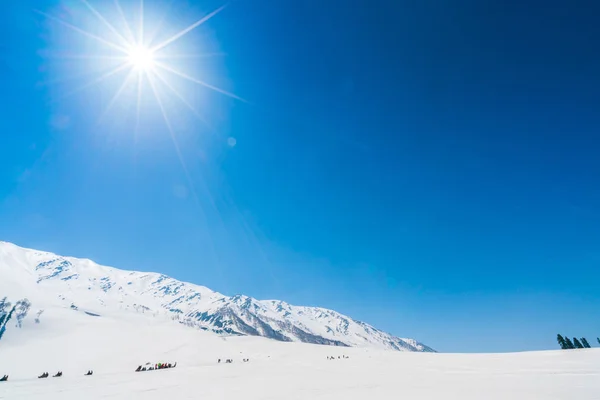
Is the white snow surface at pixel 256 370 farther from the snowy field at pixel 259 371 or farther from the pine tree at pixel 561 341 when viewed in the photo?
the pine tree at pixel 561 341

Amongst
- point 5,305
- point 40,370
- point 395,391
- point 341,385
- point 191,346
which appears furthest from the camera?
point 5,305

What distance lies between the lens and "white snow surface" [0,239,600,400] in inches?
443

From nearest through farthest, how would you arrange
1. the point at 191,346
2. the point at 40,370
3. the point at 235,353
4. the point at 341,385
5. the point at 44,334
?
the point at 341,385
the point at 40,370
the point at 235,353
the point at 191,346
the point at 44,334

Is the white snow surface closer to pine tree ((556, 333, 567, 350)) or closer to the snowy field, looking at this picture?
the snowy field

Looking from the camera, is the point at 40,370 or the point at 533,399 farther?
the point at 40,370

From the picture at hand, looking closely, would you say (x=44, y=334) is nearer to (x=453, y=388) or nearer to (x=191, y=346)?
(x=191, y=346)

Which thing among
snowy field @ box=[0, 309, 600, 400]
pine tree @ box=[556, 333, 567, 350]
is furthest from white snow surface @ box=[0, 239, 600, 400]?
pine tree @ box=[556, 333, 567, 350]

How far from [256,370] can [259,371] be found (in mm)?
1120

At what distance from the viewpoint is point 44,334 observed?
297 feet

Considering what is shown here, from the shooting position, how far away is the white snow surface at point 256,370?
11242 millimetres

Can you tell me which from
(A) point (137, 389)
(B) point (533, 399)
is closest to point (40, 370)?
(A) point (137, 389)

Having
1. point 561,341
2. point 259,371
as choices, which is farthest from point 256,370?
point 561,341

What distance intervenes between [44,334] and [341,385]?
119 m

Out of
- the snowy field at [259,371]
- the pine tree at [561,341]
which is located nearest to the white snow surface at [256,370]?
the snowy field at [259,371]
